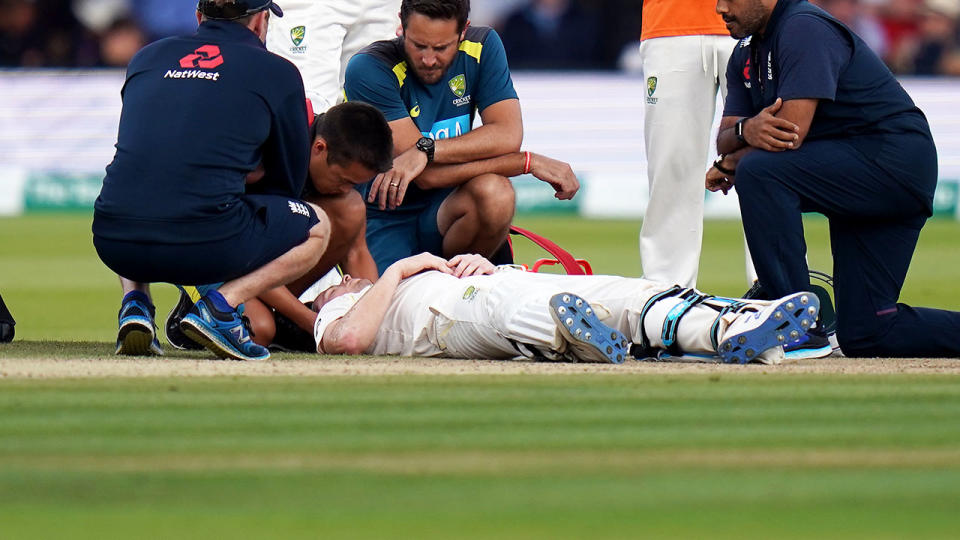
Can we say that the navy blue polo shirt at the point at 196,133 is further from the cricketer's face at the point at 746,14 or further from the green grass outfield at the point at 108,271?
the cricketer's face at the point at 746,14

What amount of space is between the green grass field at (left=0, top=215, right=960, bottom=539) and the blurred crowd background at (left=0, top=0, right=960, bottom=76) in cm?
1327

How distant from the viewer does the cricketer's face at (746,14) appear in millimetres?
5539

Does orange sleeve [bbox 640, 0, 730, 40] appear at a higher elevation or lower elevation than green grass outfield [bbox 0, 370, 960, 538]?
higher

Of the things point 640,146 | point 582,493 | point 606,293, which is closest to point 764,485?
point 582,493

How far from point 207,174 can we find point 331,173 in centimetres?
73

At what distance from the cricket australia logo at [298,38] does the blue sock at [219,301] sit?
280 centimetres

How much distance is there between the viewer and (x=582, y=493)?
2918 mm

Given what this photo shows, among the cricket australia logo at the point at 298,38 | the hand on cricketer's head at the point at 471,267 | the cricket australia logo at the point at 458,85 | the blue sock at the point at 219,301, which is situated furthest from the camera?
the cricket australia logo at the point at 298,38

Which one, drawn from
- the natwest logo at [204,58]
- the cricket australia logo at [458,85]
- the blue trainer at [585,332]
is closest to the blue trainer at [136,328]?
the natwest logo at [204,58]

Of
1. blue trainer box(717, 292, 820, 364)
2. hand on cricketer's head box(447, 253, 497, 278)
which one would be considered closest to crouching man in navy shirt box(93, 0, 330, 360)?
hand on cricketer's head box(447, 253, 497, 278)

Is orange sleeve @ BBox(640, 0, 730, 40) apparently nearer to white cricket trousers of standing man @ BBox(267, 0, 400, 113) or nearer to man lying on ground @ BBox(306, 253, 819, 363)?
white cricket trousers of standing man @ BBox(267, 0, 400, 113)

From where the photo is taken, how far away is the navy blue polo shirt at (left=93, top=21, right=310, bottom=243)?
5.02 meters

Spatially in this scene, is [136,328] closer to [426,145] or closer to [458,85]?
[426,145]

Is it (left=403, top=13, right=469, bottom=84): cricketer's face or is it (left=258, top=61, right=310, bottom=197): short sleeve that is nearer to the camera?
(left=258, top=61, right=310, bottom=197): short sleeve
